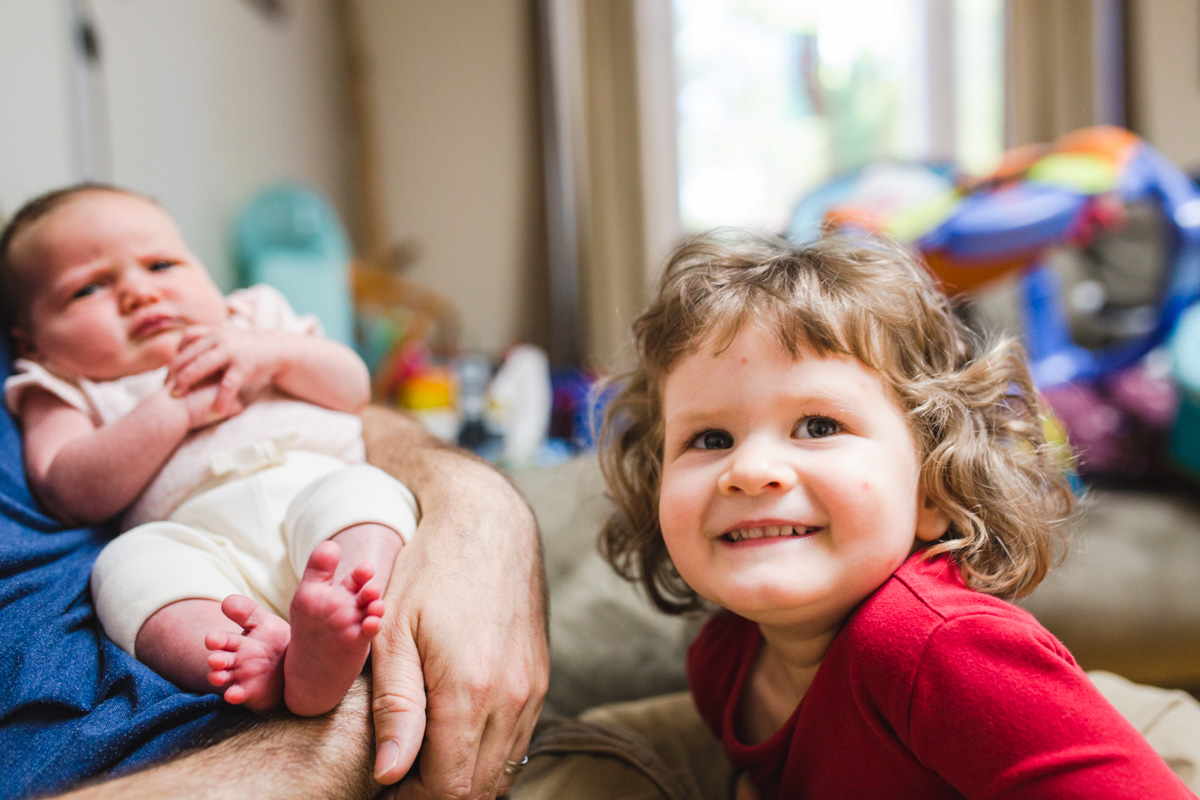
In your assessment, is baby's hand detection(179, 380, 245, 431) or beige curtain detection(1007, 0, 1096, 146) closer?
baby's hand detection(179, 380, 245, 431)

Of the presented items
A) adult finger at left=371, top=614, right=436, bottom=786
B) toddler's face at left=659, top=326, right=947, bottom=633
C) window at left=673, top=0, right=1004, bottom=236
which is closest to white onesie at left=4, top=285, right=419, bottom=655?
adult finger at left=371, top=614, right=436, bottom=786

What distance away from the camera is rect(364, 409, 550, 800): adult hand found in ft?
2.00

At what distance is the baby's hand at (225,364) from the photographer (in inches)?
30.9

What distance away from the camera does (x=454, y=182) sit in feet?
12.2

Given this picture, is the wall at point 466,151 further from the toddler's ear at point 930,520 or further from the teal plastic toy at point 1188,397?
the toddler's ear at point 930,520

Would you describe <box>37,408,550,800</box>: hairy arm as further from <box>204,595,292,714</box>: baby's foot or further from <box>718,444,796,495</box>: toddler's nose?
<box>718,444,796,495</box>: toddler's nose

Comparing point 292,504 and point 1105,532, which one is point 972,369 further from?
point 1105,532

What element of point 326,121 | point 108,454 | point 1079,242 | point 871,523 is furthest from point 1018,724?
point 326,121

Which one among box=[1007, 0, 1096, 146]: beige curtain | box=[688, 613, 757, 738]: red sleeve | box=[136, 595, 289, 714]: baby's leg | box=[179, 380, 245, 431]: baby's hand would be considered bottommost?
box=[688, 613, 757, 738]: red sleeve

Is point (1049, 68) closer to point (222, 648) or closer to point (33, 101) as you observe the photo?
point (33, 101)

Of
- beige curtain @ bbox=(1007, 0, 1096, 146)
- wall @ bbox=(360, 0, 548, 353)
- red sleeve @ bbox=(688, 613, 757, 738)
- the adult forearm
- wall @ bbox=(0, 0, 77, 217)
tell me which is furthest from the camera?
wall @ bbox=(360, 0, 548, 353)

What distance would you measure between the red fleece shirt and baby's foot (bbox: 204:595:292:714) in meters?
0.44

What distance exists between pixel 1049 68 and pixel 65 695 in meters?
3.90

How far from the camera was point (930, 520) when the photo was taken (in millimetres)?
745
